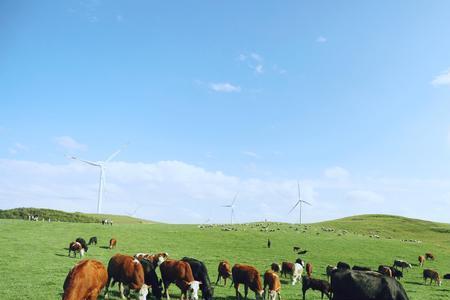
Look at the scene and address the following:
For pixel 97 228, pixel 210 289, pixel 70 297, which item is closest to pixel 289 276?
pixel 210 289

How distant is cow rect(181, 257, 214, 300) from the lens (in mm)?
19844

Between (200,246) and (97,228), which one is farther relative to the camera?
(97,228)

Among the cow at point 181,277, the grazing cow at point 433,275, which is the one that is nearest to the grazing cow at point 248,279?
the cow at point 181,277

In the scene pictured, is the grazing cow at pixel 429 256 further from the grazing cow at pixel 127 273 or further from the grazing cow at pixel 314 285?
the grazing cow at pixel 127 273

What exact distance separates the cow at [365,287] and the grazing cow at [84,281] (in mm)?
9721

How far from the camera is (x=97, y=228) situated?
177ft

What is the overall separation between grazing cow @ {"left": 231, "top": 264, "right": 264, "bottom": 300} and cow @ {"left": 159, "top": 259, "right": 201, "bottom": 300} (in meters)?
3.31

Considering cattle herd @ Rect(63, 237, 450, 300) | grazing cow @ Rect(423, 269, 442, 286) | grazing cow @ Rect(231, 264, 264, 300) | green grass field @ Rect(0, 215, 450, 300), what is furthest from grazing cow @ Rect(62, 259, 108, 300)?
grazing cow @ Rect(423, 269, 442, 286)

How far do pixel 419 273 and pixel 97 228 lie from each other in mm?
38357

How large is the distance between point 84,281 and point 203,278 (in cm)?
782

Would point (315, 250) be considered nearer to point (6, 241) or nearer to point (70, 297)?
point (6, 241)

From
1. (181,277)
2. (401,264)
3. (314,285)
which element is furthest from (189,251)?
(181,277)

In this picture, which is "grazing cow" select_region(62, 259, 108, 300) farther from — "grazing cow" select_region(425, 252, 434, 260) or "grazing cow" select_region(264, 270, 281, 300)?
"grazing cow" select_region(425, 252, 434, 260)

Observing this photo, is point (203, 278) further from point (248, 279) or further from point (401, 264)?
point (401, 264)
